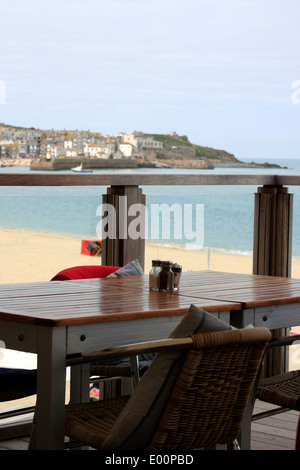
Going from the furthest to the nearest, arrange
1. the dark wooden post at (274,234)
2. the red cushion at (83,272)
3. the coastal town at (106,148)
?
1. the coastal town at (106,148)
2. the dark wooden post at (274,234)
3. the red cushion at (83,272)

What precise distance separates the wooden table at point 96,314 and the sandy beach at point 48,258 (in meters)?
1.01

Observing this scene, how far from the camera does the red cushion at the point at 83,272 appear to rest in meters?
3.16

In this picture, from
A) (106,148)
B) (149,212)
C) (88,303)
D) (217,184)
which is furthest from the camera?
(106,148)

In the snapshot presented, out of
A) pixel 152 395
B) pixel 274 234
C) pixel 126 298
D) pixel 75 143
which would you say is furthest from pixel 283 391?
pixel 75 143

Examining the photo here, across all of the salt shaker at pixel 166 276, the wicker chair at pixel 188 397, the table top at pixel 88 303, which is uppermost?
the salt shaker at pixel 166 276

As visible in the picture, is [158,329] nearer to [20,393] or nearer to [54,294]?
[54,294]

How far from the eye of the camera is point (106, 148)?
37.6 metres

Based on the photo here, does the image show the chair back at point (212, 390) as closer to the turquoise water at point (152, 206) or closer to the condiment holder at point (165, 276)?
the condiment holder at point (165, 276)

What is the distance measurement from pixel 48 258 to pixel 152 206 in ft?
2.43

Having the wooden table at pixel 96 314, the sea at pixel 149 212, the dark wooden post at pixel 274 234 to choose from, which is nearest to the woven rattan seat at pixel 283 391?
the wooden table at pixel 96 314

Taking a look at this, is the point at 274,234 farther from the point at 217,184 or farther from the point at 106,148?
the point at 106,148

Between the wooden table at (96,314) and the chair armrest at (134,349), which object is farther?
the wooden table at (96,314)
